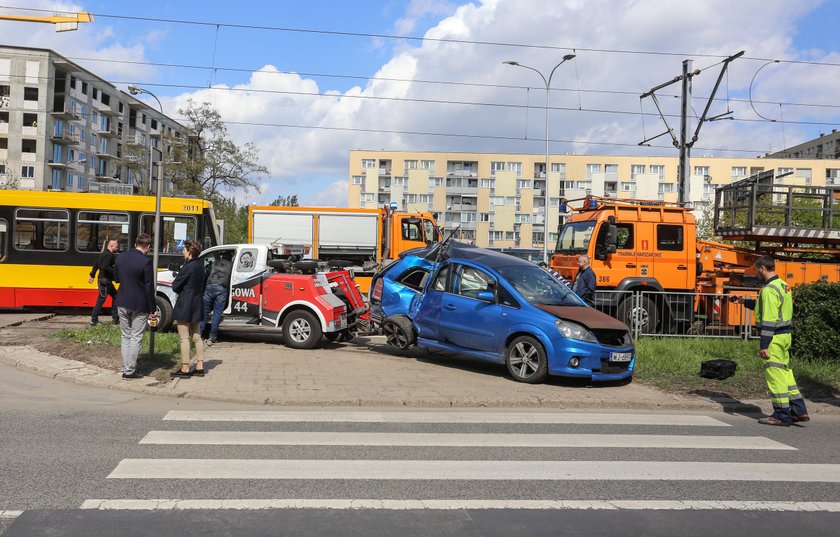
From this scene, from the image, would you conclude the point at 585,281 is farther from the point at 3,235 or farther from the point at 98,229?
the point at 3,235

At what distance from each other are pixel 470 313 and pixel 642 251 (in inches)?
248

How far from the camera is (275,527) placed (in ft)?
13.6

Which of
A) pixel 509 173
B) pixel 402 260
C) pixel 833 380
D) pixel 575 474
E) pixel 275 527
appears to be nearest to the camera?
pixel 275 527

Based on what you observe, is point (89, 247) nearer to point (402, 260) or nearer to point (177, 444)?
point (402, 260)

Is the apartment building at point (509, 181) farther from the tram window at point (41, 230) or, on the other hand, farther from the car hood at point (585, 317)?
the car hood at point (585, 317)

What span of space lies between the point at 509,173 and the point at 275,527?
80577 millimetres

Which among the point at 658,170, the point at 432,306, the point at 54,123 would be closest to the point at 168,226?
the point at 432,306

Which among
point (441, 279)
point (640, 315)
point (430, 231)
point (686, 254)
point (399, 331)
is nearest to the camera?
point (441, 279)

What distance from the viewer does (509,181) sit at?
82.8 meters

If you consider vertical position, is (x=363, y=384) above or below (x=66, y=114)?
below

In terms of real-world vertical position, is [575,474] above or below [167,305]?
below

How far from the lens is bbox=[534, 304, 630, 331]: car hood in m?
9.41

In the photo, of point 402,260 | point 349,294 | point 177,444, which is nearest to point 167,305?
point 349,294

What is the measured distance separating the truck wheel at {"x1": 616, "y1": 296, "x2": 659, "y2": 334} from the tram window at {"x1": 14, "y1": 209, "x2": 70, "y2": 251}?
44.8ft
